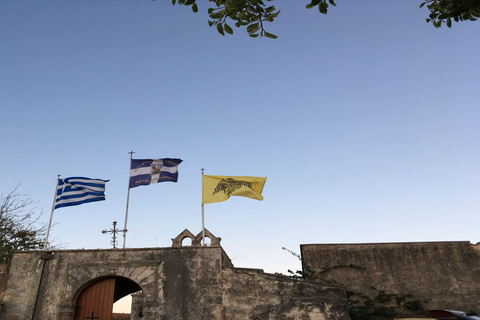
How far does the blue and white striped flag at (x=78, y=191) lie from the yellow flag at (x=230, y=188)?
156 inches

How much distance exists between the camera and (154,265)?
455 inches

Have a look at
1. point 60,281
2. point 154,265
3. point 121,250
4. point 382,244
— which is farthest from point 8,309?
point 382,244

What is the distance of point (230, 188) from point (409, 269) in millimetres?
7833

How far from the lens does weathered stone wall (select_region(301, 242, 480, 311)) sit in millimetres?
14281

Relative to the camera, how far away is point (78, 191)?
1367 cm

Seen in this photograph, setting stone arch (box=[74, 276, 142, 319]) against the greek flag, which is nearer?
stone arch (box=[74, 276, 142, 319])

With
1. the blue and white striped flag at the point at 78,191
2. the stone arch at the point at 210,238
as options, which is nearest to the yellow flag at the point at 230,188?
the stone arch at the point at 210,238

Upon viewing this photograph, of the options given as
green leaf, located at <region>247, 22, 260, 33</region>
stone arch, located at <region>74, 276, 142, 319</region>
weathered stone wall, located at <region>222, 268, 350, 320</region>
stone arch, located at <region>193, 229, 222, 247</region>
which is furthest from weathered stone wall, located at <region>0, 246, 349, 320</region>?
green leaf, located at <region>247, 22, 260, 33</region>

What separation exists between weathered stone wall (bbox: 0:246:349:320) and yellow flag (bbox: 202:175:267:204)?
190 cm

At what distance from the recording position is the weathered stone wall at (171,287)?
10.7 metres

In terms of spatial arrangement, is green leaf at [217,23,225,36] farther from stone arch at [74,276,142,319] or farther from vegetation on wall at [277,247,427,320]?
vegetation on wall at [277,247,427,320]

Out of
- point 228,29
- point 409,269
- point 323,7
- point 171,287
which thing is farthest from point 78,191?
point 409,269

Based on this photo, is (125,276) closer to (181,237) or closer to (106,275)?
(106,275)

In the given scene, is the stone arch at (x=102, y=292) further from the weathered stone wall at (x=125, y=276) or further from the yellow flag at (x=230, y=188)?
the yellow flag at (x=230, y=188)
